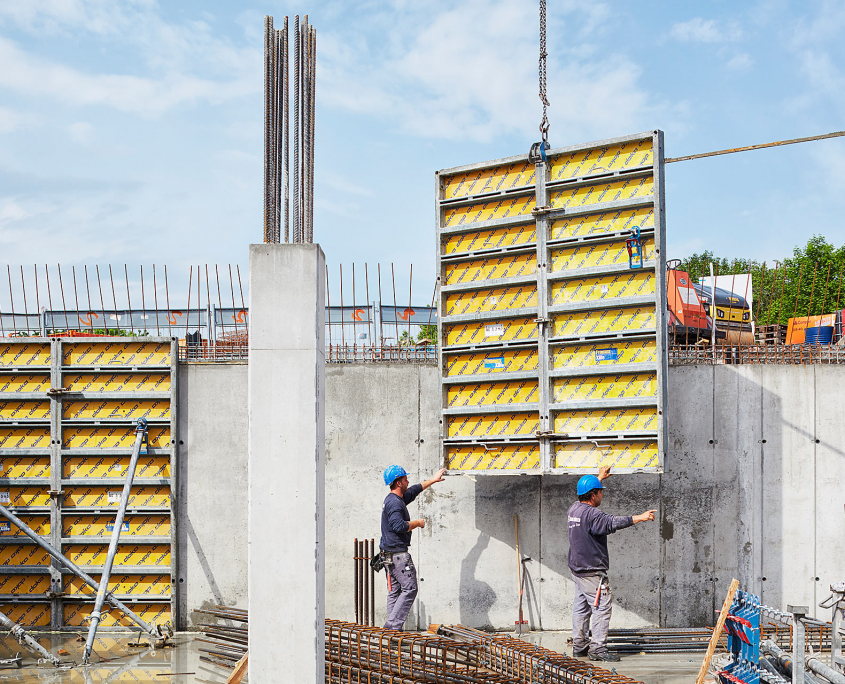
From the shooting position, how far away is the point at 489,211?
8.59m

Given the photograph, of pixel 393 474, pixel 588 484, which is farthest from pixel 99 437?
pixel 588 484

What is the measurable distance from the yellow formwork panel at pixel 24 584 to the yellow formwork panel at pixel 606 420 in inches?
247

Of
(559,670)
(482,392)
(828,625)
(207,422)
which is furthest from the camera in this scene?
(207,422)

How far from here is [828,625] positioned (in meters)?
8.01

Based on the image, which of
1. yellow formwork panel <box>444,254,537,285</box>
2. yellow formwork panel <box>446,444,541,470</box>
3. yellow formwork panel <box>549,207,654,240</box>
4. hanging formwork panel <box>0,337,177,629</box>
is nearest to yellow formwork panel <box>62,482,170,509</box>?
hanging formwork panel <box>0,337,177,629</box>

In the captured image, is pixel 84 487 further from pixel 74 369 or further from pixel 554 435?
pixel 554 435

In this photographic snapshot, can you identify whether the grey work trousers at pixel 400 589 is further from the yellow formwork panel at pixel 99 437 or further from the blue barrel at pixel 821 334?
the blue barrel at pixel 821 334

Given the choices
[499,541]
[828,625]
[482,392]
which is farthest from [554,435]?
[828,625]

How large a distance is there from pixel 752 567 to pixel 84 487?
7849 mm

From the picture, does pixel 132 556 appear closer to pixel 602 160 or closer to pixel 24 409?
pixel 24 409

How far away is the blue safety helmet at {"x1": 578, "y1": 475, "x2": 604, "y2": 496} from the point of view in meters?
7.70

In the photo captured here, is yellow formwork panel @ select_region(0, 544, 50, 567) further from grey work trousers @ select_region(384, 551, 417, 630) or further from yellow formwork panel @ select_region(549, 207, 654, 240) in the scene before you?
yellow formwork panel @ select_region(549, 207, 654, 240)

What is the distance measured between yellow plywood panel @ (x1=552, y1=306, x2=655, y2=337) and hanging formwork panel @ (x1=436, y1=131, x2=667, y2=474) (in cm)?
1

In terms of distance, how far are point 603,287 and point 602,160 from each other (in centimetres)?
131
